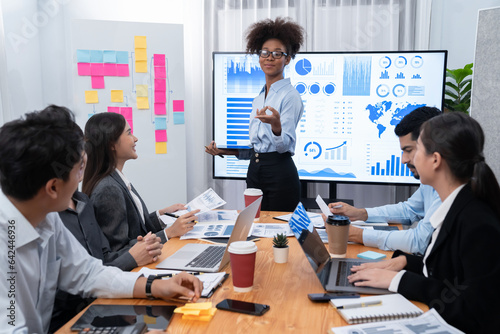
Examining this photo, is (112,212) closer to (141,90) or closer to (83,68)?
(141,90)

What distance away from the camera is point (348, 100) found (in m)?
3.45

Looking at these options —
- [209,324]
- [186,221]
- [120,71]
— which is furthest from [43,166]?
[120,71]

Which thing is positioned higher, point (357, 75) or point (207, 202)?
point (357, 75)

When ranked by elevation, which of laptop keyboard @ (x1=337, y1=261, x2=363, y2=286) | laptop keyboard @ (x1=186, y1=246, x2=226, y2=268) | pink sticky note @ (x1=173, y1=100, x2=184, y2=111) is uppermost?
pink sticky note @ (x1=173, y1=100, x2=184, y2=111)

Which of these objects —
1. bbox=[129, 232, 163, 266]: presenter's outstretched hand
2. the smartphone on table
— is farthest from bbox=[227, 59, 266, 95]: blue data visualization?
the smartphone on table

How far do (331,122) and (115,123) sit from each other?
195cm

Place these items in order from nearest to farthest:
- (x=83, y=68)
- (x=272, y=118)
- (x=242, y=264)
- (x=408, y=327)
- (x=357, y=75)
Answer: (x=408, y=327)
(x=242, y=264)
(x=272, y=118)
(x=357, y=75)
(x=83, y=68)

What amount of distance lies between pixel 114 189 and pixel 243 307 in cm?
94

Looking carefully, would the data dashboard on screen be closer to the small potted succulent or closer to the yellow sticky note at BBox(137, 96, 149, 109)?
the yellow sticky note at BBox(137, 96, 149, 109)

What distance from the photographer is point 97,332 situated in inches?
41.1

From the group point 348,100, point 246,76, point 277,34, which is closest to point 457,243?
point 277,34

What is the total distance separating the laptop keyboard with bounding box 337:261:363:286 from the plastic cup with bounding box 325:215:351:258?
3.8 inches

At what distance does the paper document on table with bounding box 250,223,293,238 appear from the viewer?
6.14 ft

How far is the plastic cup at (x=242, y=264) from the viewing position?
4.17ft
